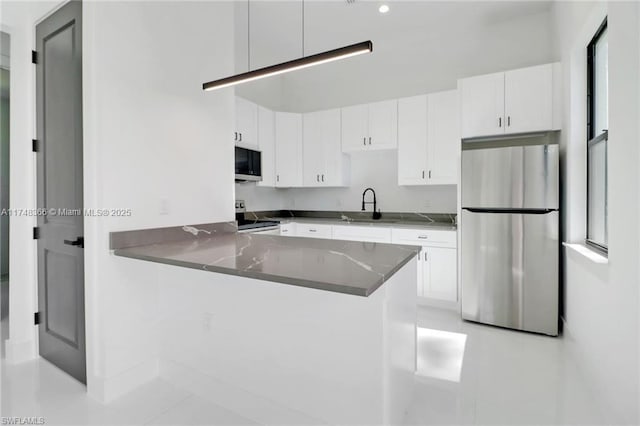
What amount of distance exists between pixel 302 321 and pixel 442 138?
9.20 feet

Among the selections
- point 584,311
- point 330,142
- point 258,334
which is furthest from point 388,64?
point 258,334

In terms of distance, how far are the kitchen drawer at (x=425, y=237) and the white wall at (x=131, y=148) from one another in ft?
6.28

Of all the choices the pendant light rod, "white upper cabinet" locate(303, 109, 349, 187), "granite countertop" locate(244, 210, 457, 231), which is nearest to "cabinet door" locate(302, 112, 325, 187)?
"white upper cabinet" locate(303, 109, 349, 187)

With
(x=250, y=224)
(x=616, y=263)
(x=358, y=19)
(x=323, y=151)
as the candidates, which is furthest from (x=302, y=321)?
(x=358, y=19)

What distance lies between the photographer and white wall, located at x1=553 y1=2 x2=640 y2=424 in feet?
4.63

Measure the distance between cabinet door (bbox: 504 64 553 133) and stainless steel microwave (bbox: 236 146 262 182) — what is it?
2737 mm

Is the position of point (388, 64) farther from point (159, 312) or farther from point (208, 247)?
point (159, 312)

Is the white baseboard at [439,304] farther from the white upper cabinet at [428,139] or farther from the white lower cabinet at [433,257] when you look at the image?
the white upper cabinet at [428,139]

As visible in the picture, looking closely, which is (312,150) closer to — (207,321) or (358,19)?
(358,19)

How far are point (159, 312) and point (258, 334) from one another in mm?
811

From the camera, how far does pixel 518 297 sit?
2.87 meters

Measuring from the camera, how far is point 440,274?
337cm

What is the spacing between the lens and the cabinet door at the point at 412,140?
144 inches

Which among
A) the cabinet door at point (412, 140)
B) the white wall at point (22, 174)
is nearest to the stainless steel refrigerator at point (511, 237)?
the cabinet door at point (412, 140)
